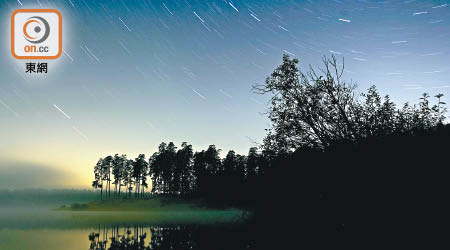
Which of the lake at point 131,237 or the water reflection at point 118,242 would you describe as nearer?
the lake at point 131,237

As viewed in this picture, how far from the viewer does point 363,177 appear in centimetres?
1173

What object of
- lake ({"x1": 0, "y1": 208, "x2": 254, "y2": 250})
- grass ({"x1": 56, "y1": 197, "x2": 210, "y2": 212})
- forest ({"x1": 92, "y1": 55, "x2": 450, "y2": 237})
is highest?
forest ({"x1": 92, "y1": 55, "x2": 450, "y2": 237})

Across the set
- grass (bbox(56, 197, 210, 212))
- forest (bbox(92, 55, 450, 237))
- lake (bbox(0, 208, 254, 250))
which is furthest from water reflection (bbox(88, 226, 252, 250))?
grass (bbox(56, 197, 210, 212))

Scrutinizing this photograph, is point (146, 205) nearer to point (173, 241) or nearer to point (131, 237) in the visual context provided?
point (131, 237)

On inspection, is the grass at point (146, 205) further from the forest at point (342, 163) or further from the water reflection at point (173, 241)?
the forest at point (342, 163)

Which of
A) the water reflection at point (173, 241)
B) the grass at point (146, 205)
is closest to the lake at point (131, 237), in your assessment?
the water reflection at point (173, 241)

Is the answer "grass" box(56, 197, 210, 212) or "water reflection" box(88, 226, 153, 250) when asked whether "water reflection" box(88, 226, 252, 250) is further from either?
"grass" box(56, 197, 210, 212)

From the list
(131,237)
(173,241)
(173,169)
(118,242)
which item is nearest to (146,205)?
(173,169)

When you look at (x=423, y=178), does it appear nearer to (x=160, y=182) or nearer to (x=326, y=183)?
(x=326, y=183)

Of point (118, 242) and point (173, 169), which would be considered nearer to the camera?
point (118, 242)

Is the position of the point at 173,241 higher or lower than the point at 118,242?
higher

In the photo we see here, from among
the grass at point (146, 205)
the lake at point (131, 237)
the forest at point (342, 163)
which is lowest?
the grass at point (146, 205)

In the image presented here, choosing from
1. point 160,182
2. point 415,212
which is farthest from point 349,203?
point 160,182

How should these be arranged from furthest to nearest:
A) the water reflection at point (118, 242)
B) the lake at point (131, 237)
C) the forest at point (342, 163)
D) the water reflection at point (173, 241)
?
the water reflection at point (118, 242) < the lake at point (131, 237) < the water reflection at point (173, 241) < the forest at point (342, 163)
